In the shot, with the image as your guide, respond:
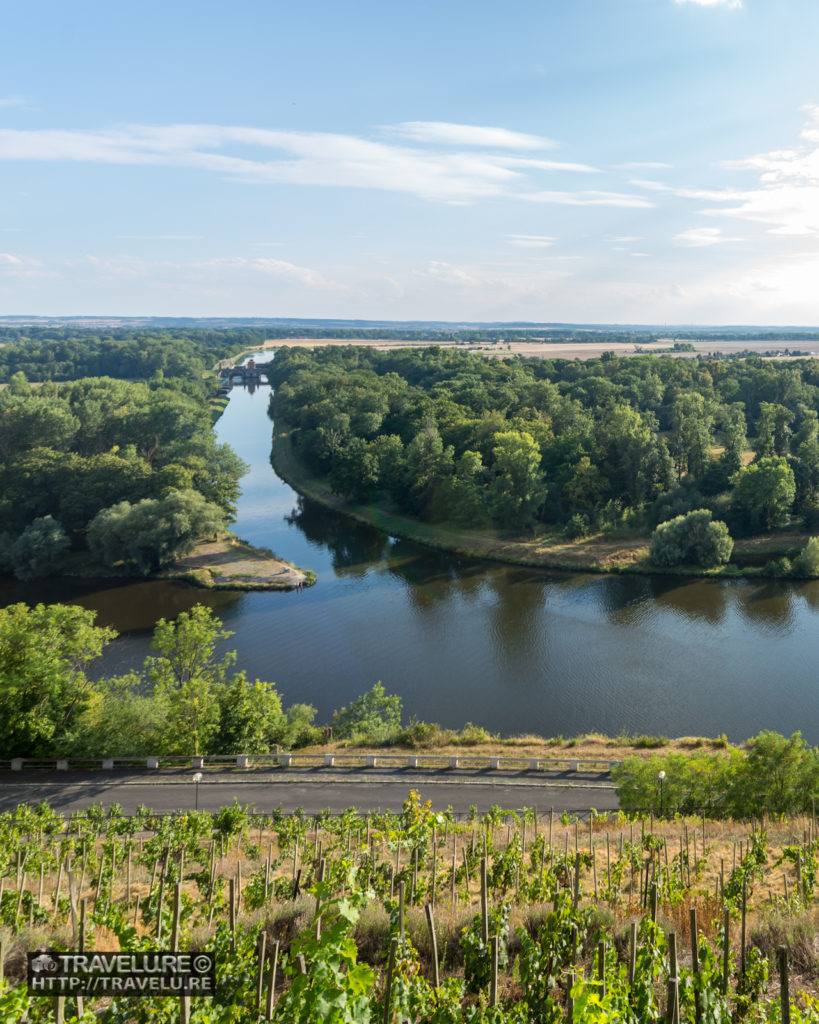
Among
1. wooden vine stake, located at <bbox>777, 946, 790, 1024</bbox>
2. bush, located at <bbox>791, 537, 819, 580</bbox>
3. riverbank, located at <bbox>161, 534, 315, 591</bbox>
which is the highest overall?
wooden vine stake, located at <bbox>777, 946, 790, 1024</bbox>

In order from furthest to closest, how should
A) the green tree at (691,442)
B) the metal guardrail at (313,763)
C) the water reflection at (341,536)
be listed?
the green tree at (691,442), the water reflection at (341,536), the metal guardrail at (313,763)

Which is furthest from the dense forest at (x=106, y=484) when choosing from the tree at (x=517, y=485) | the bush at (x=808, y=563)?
the bush at (x=808, y=563)

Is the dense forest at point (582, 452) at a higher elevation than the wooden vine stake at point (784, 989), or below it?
higher

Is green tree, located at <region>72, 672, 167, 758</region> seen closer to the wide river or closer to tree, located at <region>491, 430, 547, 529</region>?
the wide river

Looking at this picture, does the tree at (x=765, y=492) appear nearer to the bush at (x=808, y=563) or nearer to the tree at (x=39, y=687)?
the bush at (x=808, y=563)

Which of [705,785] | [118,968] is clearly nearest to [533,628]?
[705,785]

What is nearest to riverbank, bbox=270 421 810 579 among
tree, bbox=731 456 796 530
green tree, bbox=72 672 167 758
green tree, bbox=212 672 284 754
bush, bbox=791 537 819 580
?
tree, bbox=731 456 796 530
